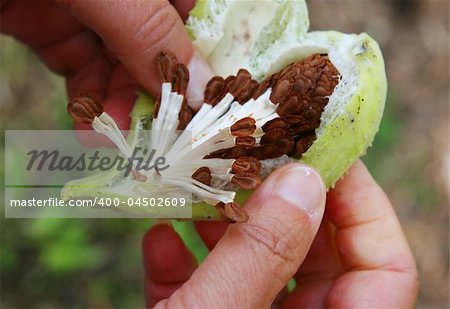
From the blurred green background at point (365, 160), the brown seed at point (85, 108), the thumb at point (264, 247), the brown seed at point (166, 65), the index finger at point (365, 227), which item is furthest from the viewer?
the blurred green background at point (365, 160)

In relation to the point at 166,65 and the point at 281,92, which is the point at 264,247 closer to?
the point at 281,92

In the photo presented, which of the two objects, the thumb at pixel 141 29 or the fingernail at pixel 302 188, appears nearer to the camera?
the fingernail at pixel 302 188

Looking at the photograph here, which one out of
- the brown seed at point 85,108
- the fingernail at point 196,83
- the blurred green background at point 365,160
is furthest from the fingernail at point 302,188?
the blurred green background at point 365,160

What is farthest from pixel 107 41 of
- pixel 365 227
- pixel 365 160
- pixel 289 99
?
pixel 365 160

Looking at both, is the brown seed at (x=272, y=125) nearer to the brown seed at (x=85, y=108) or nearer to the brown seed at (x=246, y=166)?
the brown seed at (x=246, y=166)

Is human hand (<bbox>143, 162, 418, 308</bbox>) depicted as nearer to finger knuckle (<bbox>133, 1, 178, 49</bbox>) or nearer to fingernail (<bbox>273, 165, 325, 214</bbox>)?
fingernail (<bbox>273, 165, 325, 214</bbox>)

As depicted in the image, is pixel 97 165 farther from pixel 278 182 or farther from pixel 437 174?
pixel 437 174
